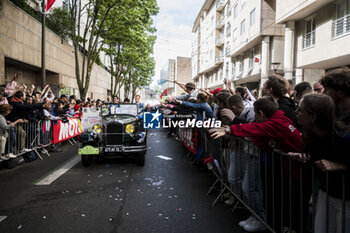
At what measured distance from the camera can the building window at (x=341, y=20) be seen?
44.9 ft

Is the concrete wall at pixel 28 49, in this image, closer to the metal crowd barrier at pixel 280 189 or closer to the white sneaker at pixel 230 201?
the white sneaker at pixel 230 201

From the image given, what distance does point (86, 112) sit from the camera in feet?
33.3

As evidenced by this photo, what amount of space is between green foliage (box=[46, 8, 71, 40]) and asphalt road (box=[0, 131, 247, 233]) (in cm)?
1773

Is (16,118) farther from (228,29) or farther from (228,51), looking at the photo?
(228,29)

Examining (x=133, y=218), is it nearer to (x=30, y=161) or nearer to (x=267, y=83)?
(x=267, y=83)

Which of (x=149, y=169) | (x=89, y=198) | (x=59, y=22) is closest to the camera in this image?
(x=89, y=198)

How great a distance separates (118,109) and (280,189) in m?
7.00

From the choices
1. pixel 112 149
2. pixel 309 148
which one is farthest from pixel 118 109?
pixel 309 148

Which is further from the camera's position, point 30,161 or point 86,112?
point 86,112

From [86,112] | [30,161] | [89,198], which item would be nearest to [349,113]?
[89,198]

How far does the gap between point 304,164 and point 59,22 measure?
76.4ft

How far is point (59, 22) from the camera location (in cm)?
2172

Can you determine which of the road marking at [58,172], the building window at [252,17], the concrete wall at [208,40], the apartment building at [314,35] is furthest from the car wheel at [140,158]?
the concrete wall at [208,40]

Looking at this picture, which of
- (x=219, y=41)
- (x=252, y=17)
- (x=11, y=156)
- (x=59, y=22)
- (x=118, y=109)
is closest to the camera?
(x=11, y=156)
